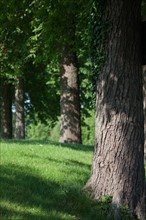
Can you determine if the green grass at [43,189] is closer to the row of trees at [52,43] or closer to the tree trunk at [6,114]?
the row of trees at [52,43]

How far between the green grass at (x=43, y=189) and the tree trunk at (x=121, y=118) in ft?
1.38

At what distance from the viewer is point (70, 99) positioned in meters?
17.5

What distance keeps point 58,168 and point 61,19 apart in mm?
5763

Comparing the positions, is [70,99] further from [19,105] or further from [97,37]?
[97,37]

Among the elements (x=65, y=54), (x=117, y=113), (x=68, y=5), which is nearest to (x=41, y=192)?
(x=117, y=113)

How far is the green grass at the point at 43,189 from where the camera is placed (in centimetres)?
675

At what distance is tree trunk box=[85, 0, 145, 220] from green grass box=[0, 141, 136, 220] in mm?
421

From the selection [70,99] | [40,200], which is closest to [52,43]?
[70,99]

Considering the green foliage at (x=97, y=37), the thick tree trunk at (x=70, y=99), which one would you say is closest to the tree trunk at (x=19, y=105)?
the thick tree trunk at (x=70, y=99)

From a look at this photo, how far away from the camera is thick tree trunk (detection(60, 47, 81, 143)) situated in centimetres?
1745

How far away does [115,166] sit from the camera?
7.80m

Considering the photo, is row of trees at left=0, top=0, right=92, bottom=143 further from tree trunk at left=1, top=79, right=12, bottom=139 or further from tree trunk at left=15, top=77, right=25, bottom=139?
tree trunk at left=1, top=79, right=12, bottom=139

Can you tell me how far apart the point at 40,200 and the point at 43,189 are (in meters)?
0.62

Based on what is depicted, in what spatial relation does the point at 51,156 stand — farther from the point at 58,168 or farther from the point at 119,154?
the point at 119,154
